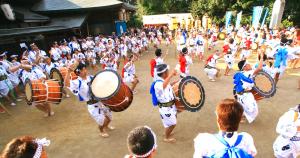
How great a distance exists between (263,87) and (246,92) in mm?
454

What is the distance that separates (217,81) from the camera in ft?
29.4

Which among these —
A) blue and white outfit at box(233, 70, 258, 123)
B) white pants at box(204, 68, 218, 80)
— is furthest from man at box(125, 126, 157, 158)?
white pants at box(204, 68, 218, 80)

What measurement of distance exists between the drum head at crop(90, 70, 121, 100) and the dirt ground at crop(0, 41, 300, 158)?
1086 mm

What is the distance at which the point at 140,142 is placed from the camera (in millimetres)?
1977

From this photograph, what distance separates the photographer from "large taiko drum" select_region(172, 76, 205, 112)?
175 inches

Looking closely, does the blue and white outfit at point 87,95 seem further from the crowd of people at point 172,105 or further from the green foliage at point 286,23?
the green foliage at point 286,23

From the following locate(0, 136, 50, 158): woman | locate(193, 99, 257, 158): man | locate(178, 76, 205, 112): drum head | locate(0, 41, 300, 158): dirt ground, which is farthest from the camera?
locate(0, 41, 300, 158): dirt ground

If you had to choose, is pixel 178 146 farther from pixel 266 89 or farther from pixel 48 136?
pixel 48 136

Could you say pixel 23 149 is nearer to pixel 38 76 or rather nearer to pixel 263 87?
pixel 263 87

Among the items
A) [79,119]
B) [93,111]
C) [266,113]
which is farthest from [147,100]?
→ [266,113]

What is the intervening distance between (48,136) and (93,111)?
1.41 meters

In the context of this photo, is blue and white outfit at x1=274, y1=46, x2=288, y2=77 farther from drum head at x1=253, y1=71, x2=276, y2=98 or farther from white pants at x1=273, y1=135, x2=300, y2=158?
white pants at x1=273, y1=135, x2=300, y2=158

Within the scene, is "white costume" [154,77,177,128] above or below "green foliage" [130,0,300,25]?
below

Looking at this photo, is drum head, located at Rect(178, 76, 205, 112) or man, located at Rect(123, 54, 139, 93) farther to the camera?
man, located at Rect(123, 54, 139, 93)
